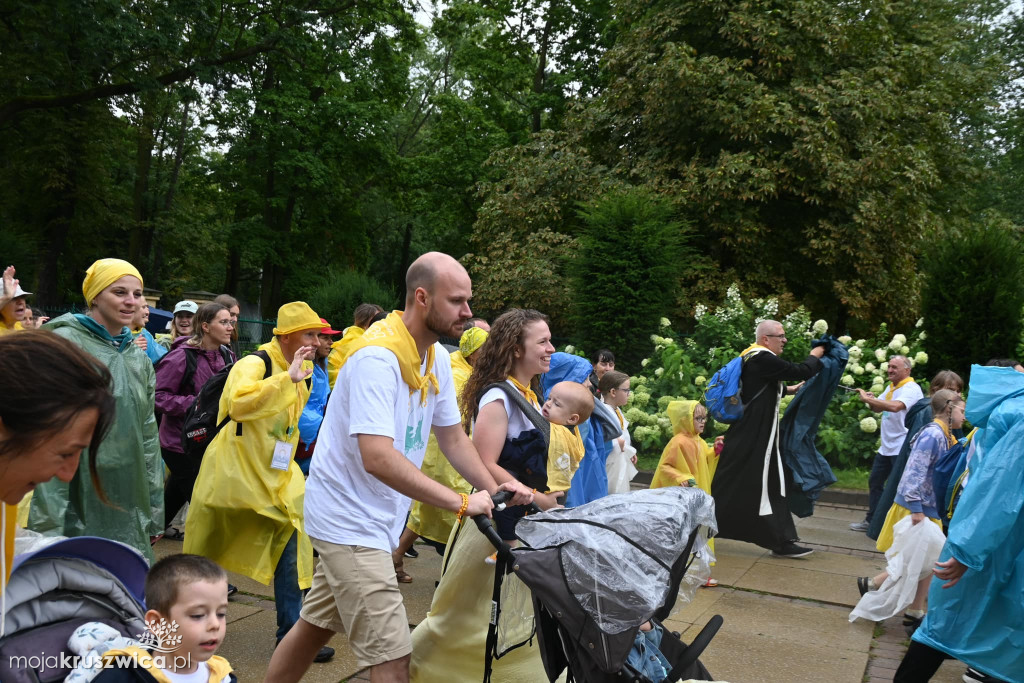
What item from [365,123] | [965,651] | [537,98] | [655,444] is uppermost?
[537,98]

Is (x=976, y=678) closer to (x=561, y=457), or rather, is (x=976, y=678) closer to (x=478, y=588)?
(x=561, y=457)

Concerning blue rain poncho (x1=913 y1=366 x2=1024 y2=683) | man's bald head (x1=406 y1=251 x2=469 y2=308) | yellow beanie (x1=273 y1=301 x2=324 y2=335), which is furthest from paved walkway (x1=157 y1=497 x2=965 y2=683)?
yellow beanie (x1=273 y1=301 x2=324 y2=335)

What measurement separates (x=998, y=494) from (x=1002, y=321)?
37.4 feet

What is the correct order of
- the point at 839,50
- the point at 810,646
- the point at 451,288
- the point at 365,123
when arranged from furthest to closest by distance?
1. the point at 365,123
2. the point at 839,50
3. the point at 810,646
4. the point at 451,288

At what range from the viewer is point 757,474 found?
867 cm

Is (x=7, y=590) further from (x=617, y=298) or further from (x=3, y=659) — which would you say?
(x=617, y=298)

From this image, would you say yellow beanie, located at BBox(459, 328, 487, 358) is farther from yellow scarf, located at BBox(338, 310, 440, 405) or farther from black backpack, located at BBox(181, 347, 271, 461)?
yellow scarf, located at BBox(338, 310, 440, 405)

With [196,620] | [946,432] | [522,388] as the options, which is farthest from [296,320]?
[946,432]

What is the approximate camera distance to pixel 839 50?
19.6 m

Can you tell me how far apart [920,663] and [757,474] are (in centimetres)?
440

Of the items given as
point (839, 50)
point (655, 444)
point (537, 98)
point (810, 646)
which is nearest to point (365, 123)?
point (537, 98)

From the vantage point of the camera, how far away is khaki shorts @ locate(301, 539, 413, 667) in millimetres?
3299

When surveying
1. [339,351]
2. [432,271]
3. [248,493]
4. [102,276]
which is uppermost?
[432,271]

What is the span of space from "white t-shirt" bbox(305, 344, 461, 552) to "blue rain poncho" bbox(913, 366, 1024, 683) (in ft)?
8.24
